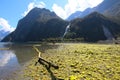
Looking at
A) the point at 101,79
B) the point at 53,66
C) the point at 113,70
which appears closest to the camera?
the point at 101,79

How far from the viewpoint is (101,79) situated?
76.9 feet

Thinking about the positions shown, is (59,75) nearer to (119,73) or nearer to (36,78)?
(36,78)

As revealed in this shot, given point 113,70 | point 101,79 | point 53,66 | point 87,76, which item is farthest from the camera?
point 53,66

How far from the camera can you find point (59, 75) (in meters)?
26.8

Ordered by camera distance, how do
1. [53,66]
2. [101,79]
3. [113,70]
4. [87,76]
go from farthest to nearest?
[53,66] < [113,70] < [87,76] < [101,79]

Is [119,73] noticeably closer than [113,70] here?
Yes

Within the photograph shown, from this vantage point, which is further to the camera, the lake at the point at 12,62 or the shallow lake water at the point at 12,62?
the lake at the point at 12,62

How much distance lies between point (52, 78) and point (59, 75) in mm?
1238

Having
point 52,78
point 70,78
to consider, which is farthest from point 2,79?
point 70,78

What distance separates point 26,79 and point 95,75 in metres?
8.44

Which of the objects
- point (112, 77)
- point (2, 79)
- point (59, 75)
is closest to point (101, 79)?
point (112, 77)

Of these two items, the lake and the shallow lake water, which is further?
the lake

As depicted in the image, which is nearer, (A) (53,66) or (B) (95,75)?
(B) (95,75)

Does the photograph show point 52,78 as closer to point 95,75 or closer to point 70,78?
point 70,78
